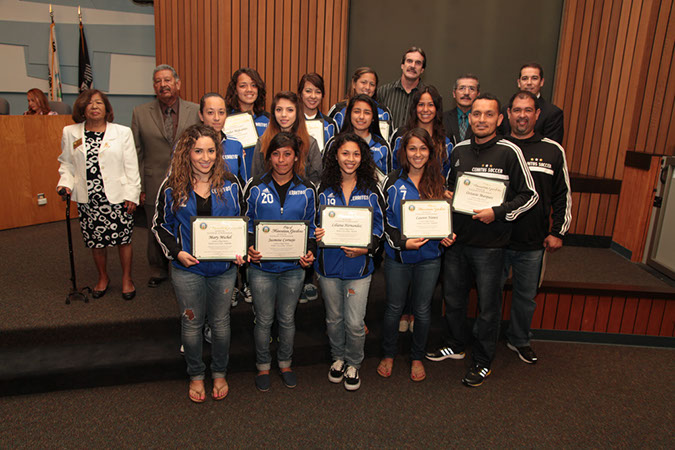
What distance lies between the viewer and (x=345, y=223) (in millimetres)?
2426

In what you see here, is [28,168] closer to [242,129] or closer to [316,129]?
[242,129]

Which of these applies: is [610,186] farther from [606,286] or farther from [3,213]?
[3,213]

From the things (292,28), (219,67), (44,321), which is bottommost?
(44,321)

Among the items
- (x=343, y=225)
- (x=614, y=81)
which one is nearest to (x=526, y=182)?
(x=343, y=225)

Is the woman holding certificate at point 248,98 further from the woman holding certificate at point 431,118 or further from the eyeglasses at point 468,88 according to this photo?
the eyeglasses at point 468,88

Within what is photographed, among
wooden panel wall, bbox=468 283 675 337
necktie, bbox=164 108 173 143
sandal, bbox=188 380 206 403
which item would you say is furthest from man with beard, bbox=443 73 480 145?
sandal, bbox=188 380 206 403

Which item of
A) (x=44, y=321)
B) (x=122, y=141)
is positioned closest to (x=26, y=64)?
(x=122, y=141)

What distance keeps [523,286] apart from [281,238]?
5.59 ft

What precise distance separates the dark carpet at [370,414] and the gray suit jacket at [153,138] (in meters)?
1.49

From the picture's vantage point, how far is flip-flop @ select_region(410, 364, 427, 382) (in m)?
2.88

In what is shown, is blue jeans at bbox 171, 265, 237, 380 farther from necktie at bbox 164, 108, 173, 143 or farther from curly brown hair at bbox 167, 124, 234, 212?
necktie at bbox 164, 108, 173, 143

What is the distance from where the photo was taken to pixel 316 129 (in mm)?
3191

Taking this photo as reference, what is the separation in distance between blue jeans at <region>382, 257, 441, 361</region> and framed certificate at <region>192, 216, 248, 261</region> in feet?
3.00

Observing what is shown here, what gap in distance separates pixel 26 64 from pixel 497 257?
23.7 ft
